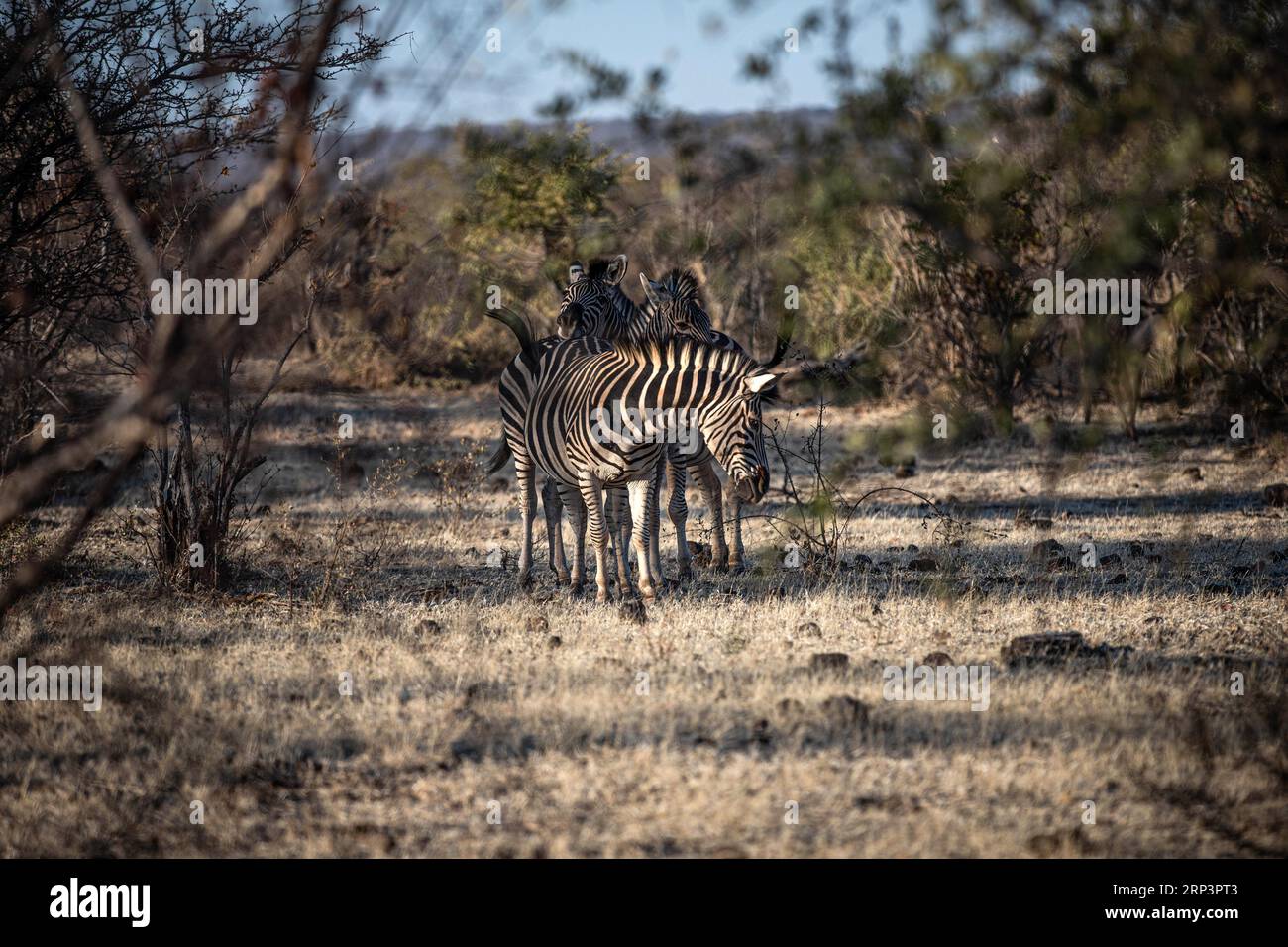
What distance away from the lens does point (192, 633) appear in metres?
7.55

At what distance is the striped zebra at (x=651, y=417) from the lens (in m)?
7.90

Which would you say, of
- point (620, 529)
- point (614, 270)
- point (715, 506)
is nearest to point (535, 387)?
point (620, 529)

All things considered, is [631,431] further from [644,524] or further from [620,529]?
[620,529]

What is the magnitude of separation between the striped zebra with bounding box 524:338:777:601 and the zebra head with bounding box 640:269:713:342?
150 centimetres

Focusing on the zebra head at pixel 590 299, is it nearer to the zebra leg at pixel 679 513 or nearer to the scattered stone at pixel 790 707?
the zebra leg at pixel 679 513

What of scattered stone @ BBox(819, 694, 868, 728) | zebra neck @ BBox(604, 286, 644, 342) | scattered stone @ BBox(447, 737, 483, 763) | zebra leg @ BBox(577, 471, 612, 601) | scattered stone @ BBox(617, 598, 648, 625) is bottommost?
scattered stone @ BBox(447, 737, 483, 763)

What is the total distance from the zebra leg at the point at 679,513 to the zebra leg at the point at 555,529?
90cm

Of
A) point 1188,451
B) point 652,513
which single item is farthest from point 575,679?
point 1188,451

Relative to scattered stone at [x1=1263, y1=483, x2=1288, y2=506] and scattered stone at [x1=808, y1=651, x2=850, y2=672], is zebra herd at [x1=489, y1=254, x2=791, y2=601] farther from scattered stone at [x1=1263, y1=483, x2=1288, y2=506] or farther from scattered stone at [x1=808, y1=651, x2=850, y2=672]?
scattered stone at [x1=1263, y1=483, x2=1288, y2=506]

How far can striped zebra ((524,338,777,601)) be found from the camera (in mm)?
7902

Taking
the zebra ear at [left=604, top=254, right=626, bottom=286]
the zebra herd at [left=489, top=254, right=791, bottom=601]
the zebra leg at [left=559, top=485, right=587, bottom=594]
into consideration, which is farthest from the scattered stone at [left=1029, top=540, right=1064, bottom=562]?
the zebra ear at [left=604, top=254, right=626, bottom=286]

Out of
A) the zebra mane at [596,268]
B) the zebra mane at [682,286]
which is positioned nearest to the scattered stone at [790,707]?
the zebra mane at [682,286]
